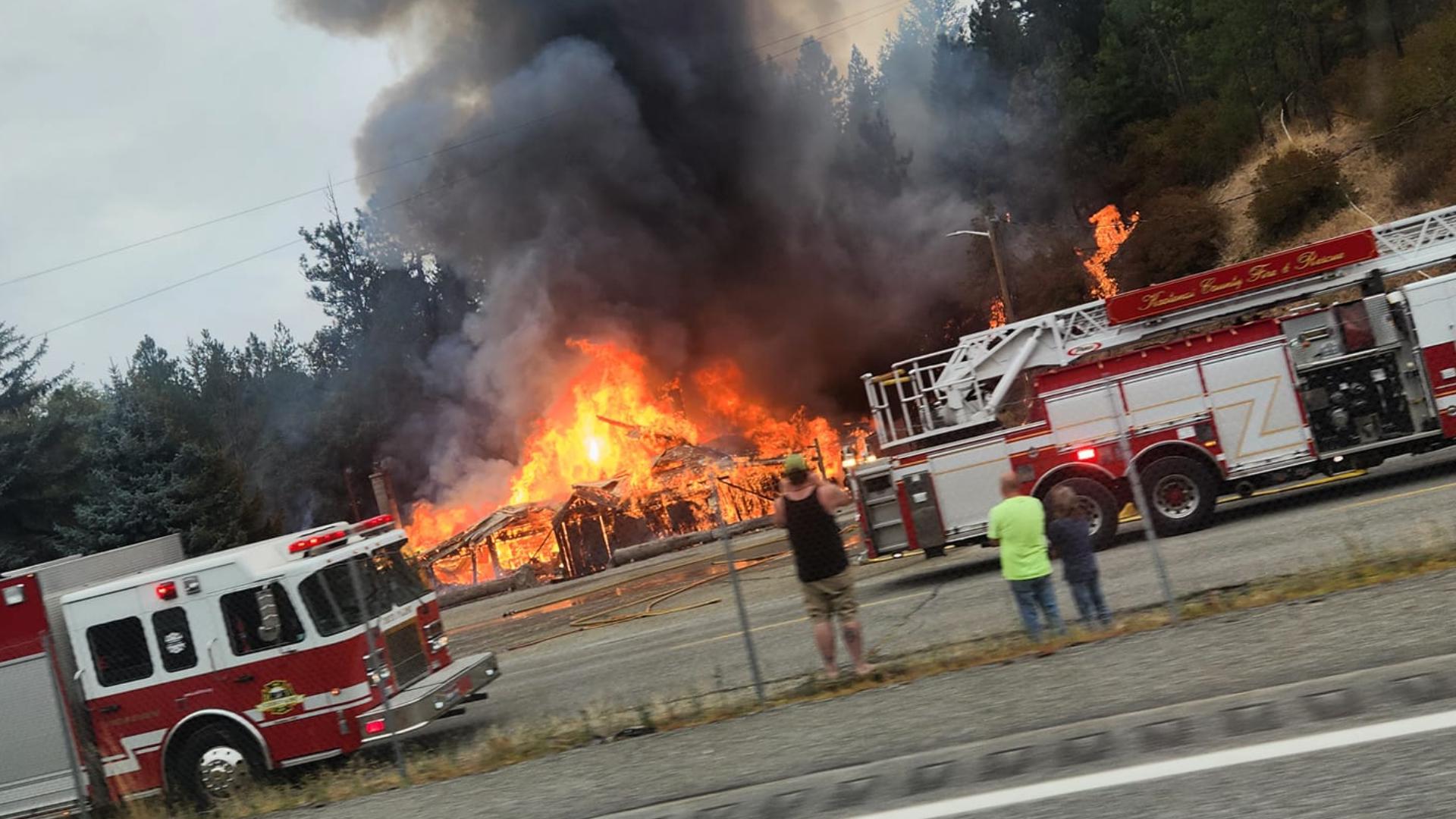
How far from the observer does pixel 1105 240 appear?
49.5 metres

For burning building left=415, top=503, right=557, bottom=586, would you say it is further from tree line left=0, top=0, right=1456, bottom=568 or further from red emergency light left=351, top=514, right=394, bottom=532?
red emergency light left=351, top=514, right=394, bottom=532

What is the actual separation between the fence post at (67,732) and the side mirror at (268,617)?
1.49 meters

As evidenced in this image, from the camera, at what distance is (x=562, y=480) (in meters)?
39.6

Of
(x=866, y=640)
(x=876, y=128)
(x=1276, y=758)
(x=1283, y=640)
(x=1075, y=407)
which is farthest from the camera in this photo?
(x=876, y=128)

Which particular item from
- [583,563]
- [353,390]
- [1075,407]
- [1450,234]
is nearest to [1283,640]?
[1075,407]

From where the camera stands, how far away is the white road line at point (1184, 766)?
4.91 m

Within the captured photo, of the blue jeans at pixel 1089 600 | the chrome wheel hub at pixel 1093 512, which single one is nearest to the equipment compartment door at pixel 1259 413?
the chrome wheel hub at pixel 1093 512

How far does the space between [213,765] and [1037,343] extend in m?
10.8

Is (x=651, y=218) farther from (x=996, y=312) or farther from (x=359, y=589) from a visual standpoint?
(x=359, y=589)

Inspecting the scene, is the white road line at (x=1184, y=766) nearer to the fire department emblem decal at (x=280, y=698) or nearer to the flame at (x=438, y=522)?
the fire department emblem decal at (x=280, y=698)

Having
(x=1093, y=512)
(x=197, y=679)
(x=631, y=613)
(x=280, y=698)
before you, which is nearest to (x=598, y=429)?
(x=631, y=613)

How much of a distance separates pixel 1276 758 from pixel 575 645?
1218 cm

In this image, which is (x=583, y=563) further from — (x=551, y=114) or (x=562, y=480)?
(x=551, y=114)

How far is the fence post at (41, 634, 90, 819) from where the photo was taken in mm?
9266
